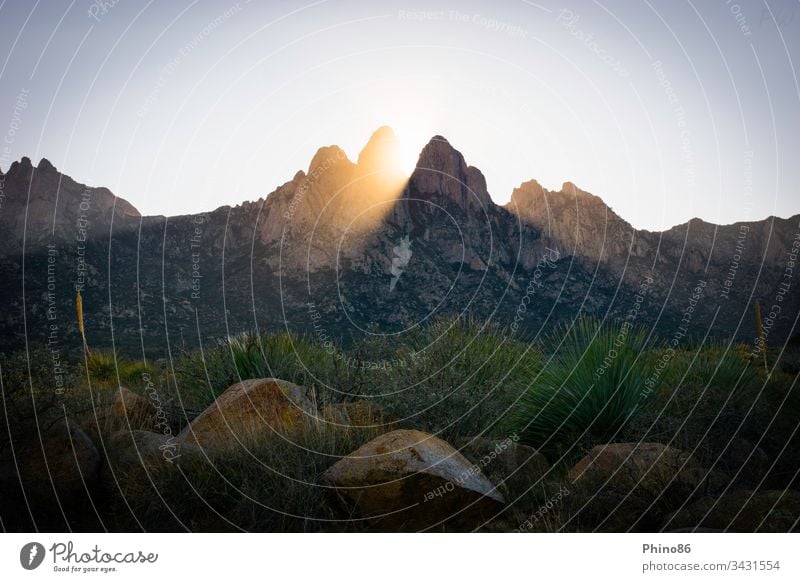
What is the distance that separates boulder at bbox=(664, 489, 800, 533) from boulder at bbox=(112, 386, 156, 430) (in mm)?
7748

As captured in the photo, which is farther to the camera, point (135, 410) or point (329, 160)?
point (329, 160)

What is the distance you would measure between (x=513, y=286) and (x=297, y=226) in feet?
81.2

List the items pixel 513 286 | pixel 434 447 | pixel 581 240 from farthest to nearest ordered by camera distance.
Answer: pixel 581 240
pixel 513 286
pixel 434 447

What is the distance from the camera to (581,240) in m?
66.1

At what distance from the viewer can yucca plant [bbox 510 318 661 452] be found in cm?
834

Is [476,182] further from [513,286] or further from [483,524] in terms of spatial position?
[483,524]

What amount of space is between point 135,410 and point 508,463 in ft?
20.6

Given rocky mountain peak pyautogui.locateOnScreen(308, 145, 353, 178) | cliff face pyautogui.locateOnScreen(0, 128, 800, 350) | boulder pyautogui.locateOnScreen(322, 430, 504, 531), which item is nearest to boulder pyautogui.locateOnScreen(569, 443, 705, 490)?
boulder pyautogui.locateOnScreen(322, 430, 504, 531)

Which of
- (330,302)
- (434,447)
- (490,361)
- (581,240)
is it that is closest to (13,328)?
(330,302)

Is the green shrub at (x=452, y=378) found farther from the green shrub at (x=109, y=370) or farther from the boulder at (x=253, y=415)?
the green shrub at (x=109, y=370)

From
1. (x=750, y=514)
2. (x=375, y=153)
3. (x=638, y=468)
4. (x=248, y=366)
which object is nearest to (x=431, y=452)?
(x=638, y=468)

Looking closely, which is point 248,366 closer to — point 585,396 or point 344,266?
point 585,396

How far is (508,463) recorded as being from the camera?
715 cm

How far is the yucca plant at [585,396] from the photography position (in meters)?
8.34
